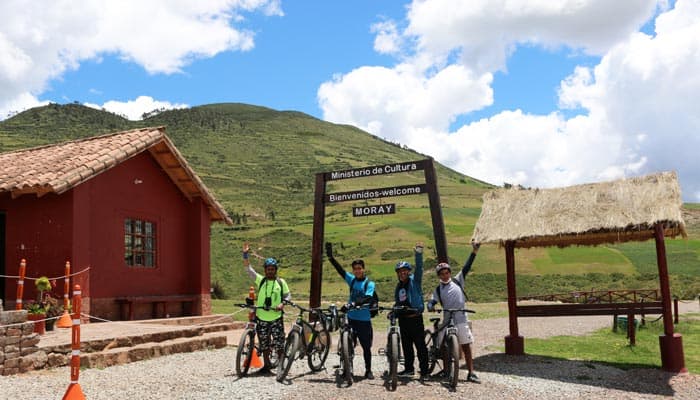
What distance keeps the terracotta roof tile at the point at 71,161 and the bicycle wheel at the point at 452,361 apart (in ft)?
26.3

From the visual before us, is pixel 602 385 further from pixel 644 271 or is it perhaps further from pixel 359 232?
pixel 359 232

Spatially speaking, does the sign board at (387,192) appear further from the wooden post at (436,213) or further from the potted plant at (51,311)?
the potted plant at (51,311)

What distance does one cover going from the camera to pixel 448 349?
8.43 m

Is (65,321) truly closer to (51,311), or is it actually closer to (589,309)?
(51,311)

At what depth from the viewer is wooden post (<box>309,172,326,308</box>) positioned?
12297 millimetres

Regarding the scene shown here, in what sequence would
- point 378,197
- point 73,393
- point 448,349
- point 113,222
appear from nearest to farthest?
point 73,393 → point 448,349 → point 378,197 → point 113,222

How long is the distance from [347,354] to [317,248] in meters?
4.36

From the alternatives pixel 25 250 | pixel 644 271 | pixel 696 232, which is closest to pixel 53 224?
pixel 25 250

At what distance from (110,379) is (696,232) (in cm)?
5234

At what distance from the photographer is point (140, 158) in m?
16.0

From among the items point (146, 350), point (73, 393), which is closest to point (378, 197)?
point (146, 350)

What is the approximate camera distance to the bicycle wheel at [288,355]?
8.44 metres

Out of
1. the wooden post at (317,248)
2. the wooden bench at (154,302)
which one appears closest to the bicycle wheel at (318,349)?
the wooden post at (317,248)

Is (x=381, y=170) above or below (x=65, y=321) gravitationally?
above
